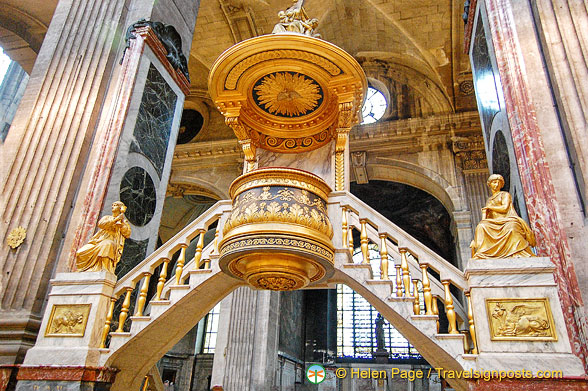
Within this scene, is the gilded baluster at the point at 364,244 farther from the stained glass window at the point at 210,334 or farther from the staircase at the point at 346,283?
the stained glass window at the point at 210,334

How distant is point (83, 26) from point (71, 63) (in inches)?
22.9

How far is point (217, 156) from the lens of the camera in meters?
11.6

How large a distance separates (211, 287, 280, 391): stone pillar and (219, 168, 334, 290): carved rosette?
5.81 meters

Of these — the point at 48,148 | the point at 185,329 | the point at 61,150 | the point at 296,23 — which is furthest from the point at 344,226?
the point at 48,148

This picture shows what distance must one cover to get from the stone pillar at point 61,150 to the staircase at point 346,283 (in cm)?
87

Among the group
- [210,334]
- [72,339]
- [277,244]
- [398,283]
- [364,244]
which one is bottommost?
[72,339]

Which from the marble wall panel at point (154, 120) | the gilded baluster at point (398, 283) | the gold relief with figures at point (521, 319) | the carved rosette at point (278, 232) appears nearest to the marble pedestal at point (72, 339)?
the carved rosette at point (278, 232)

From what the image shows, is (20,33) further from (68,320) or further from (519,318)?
(519,318)

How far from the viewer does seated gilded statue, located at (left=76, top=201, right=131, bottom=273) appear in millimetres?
3783

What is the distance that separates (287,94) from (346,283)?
2.52 meters

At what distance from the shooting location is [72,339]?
3502 mm

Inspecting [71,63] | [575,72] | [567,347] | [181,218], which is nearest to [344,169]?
[575,72]

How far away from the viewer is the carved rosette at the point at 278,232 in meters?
3.48

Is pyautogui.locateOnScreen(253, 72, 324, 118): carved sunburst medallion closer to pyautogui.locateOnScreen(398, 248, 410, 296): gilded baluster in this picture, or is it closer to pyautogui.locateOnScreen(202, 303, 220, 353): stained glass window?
pyautogui.locateOnScreen(398, 248, 410, 296): gilded baluster
